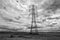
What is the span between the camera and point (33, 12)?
34750 millimetres

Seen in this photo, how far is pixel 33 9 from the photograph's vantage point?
114 ft

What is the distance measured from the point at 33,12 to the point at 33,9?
5.46 feet
